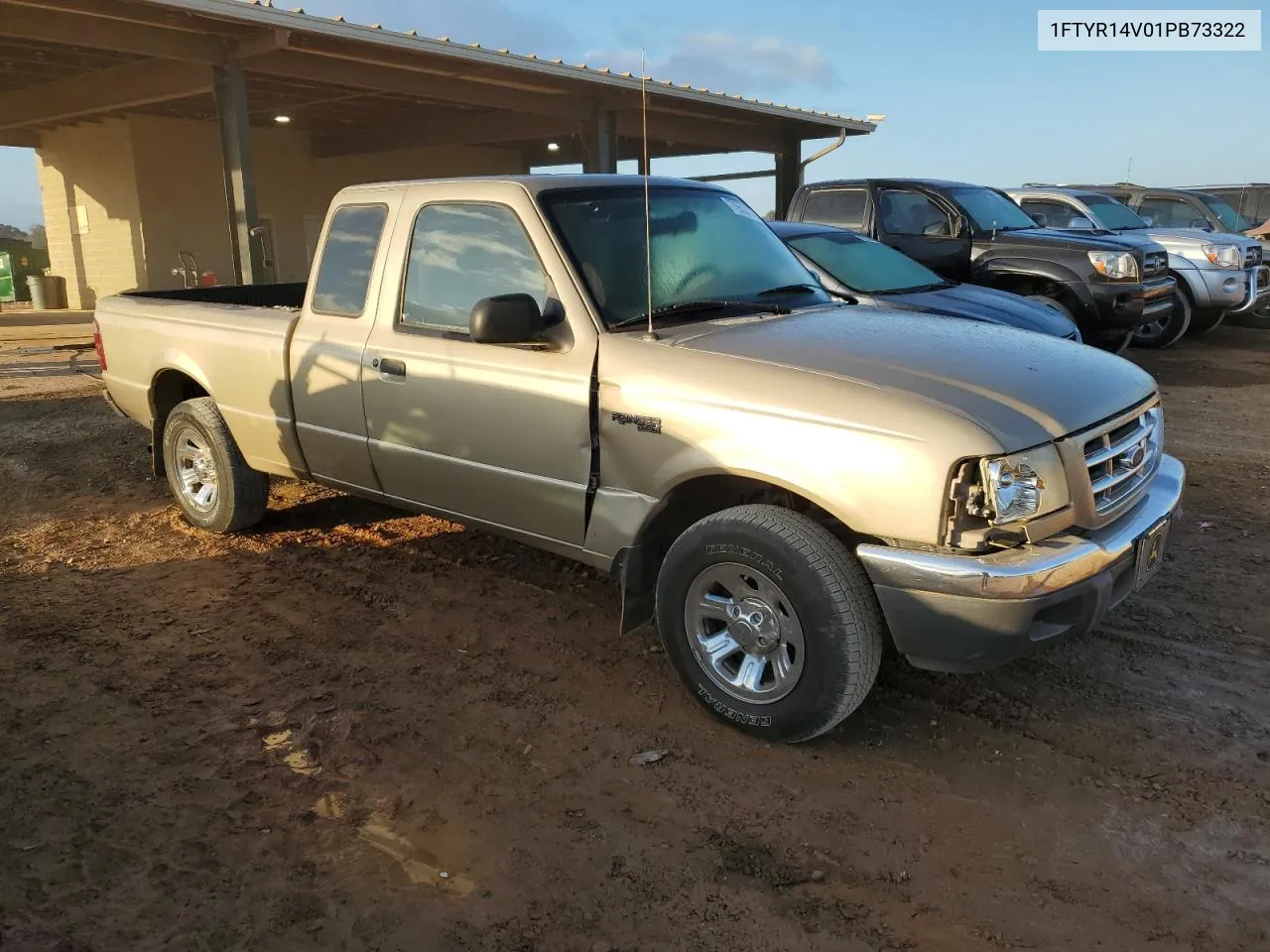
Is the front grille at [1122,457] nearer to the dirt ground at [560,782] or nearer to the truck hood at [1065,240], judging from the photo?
the dirt ground at [560,782]

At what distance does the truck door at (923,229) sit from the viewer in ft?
33.4

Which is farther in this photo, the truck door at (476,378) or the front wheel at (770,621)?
the truck door at (476,378)

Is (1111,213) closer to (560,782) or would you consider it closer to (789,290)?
(789,290)

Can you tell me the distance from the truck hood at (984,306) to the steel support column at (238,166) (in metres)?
8.73

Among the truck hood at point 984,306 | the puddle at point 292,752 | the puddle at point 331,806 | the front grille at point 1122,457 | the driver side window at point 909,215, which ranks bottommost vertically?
the puddle at point 331,806

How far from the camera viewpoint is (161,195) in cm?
1903

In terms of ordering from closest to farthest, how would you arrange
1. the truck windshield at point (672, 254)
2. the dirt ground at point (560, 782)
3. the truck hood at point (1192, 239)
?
the dirt ground at point (560, 782)
the truck windshield at point (672, 254)
the truck hood at point (1192, 239)

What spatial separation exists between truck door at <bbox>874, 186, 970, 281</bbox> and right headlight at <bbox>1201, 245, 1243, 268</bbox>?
4.22 m

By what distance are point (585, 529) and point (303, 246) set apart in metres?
19.9

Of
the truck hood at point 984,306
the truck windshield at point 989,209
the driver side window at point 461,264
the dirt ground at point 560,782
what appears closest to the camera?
the dirt ground at point 560,782

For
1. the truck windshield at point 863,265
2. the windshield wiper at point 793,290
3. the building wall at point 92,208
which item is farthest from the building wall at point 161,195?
the windshield wiper at point 793,290

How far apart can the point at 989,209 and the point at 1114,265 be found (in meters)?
1.46

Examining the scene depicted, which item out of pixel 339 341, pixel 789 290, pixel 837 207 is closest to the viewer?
pixel 789 290

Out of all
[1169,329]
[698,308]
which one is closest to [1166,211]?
[1169,329]
